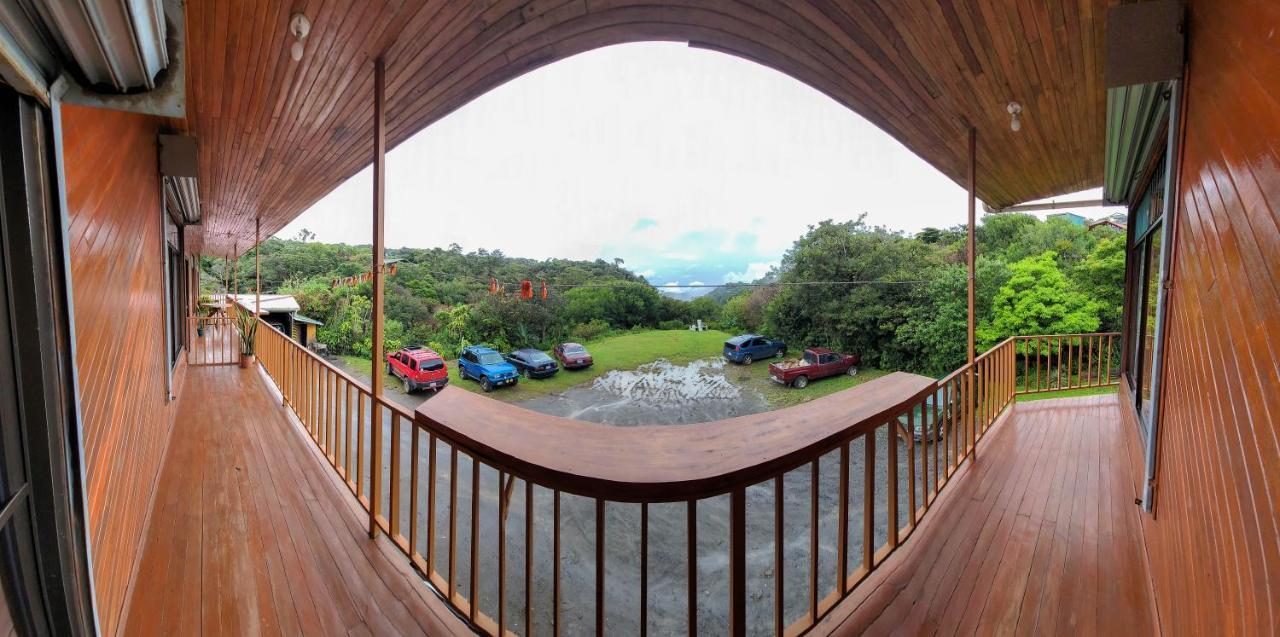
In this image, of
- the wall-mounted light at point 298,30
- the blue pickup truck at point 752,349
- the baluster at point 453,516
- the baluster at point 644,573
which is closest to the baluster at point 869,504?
the baluster at point 644,573

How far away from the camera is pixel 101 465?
4.02 ft

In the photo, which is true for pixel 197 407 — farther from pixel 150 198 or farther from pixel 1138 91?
pixel 1138 91

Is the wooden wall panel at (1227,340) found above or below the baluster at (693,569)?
above

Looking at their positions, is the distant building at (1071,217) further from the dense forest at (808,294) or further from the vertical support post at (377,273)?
the vertical support post at (377,273)

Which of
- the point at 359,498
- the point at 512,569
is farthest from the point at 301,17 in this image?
the point at 512,569

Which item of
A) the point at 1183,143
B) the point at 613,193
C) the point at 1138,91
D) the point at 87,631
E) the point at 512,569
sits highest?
the point at 613,193

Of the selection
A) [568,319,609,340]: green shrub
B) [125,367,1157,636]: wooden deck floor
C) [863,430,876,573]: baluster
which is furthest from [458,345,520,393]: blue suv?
[863,430,876,573]: baluster

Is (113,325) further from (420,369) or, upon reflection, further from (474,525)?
(420,369)

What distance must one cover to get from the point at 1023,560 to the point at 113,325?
3493 millimetres

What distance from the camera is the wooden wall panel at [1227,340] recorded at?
0.78 m

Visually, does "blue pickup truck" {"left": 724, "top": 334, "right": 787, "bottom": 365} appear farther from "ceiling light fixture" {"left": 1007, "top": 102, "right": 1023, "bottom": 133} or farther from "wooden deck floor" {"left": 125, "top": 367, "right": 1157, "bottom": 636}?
"ceiling light fixture" {"left": 1007, "top": 102, "right": 1023, "bottom": 133}

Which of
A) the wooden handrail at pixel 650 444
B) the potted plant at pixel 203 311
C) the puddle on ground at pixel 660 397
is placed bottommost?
the puddle on ground at pixel 660 397

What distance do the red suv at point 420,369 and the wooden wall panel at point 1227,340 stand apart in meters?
12.6

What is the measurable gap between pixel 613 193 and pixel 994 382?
25.7m
